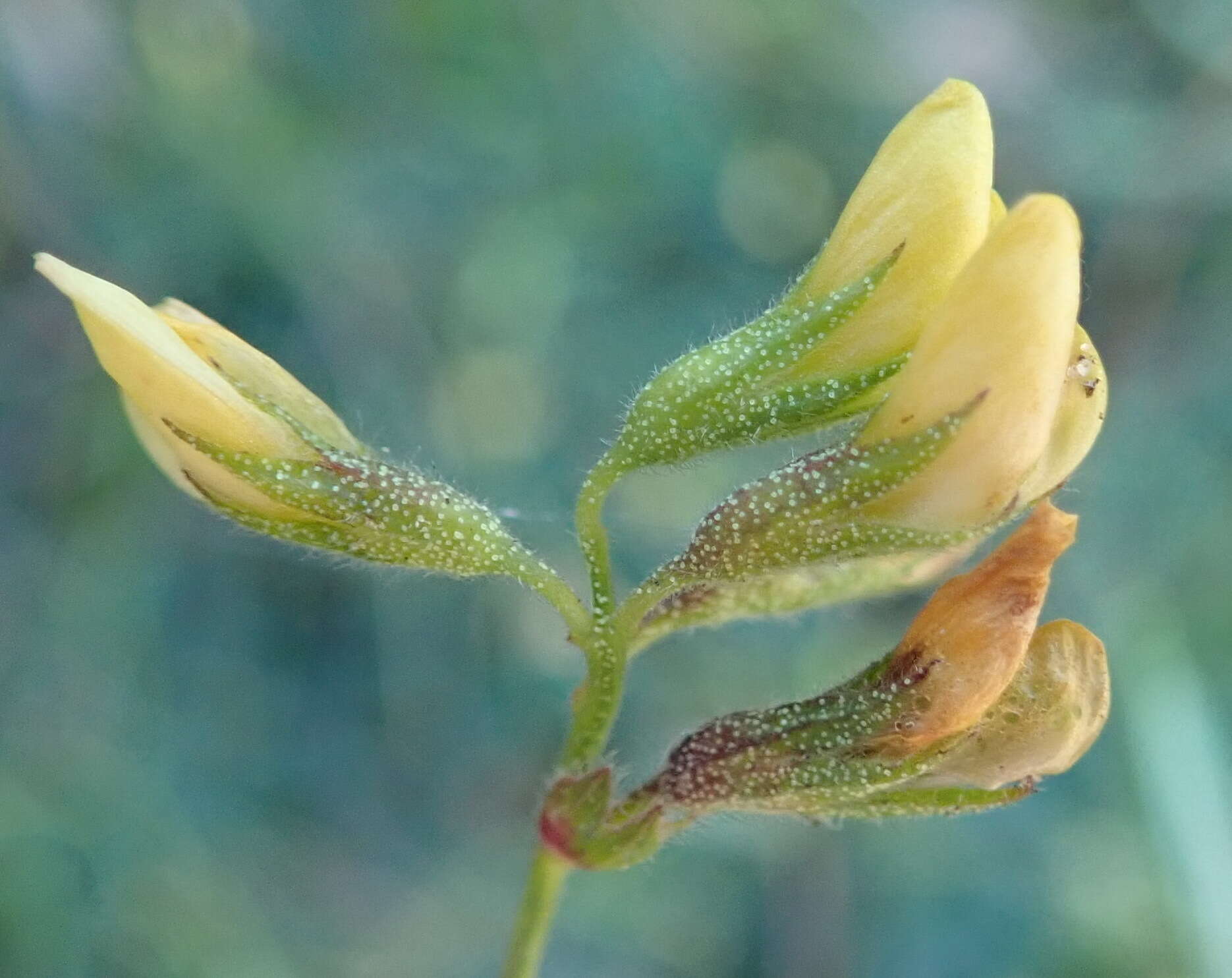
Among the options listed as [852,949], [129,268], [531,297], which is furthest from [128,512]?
[852,949]

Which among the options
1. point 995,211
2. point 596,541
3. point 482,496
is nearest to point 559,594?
point 596,541

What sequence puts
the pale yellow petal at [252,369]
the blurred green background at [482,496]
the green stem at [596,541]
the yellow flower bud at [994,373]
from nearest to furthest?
the yellow flower bud at [994,373]
the green stem at [596,541]
the pale yellow petal at [252,369]
the blurred green background at [482,496]

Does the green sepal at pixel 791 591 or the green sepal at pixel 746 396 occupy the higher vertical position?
the green sepal at pixel 746 396

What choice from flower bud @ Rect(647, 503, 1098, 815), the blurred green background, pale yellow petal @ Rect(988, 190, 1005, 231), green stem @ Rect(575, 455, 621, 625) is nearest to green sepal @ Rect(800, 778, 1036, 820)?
flower bud @ Rect(647, 503, 1098, 815)

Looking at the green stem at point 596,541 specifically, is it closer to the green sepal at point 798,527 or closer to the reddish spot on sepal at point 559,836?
the green sepal at point 798,527

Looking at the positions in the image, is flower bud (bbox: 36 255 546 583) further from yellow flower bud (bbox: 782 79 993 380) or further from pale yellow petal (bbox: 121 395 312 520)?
yellow flower bud (bbox: 782 79 993 380)

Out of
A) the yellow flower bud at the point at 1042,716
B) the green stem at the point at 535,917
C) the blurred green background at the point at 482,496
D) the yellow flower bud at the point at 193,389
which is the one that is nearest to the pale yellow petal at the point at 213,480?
the yellow flower bud at the point at 193,389

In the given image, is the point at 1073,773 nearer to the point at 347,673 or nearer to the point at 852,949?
the point at 852,949
